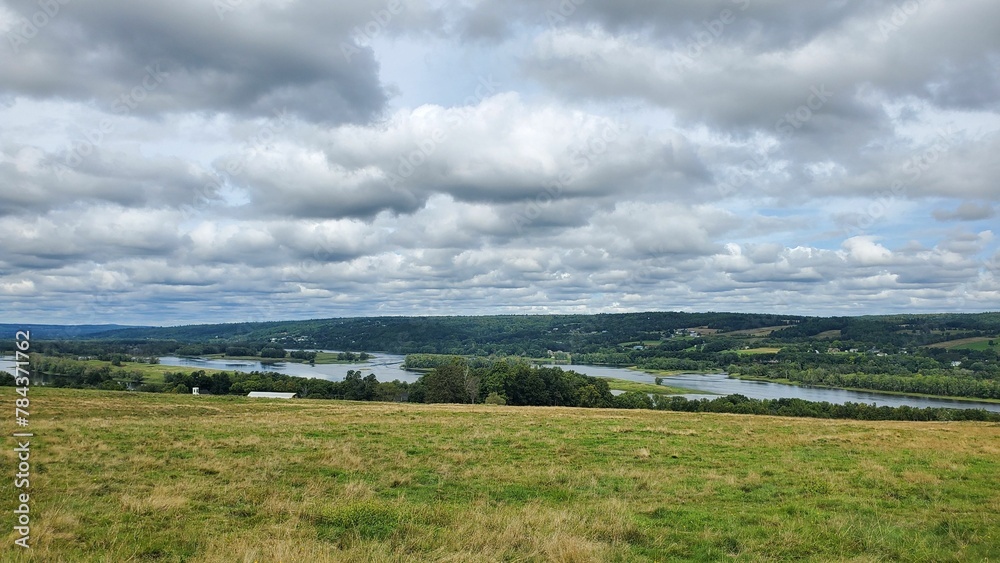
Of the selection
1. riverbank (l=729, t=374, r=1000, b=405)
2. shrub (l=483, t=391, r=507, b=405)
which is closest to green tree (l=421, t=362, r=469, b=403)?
shrub (l=483, t=391, r=507, b=405)

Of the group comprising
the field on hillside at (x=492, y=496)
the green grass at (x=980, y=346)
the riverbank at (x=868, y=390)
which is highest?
the field on hillside at (x=492, y=496)

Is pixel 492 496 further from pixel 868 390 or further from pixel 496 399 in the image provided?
pixel 868 390

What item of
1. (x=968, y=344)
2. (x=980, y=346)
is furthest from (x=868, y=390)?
(x=968, y=344)

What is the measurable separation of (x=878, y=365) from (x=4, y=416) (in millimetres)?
189620

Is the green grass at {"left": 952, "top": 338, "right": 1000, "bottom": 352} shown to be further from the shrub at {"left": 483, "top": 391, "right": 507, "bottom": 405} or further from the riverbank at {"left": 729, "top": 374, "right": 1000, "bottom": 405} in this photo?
the shrub at {"left": 483, "top": 391, "right": 507, "bottom": 405}

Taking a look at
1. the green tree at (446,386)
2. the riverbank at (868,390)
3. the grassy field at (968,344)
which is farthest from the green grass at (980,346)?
the green tree at (446,386)

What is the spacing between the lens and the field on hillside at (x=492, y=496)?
7.39 meters

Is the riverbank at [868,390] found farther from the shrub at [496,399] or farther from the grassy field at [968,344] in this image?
the shrub at [496,399]

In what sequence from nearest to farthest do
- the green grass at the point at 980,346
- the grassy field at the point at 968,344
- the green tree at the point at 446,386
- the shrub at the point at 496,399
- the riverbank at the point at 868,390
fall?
the shrub at the point at 496,399 < the green tree at the point at 446,386 < the riverbank at the point at 868,390 < the green grass at the point at 980,346 < the grassy field at the point at 968,344

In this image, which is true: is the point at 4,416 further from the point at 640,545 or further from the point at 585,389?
the point at 585,389

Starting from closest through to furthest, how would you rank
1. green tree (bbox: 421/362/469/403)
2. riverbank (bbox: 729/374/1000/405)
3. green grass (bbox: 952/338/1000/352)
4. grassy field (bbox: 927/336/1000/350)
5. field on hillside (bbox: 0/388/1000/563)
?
field on hillside (bbox: 0/388/1000/563) → green tree (bbox: 421/362/469/403) → riverbank (bbox: 729/374/1000/405) → green grass (bbox: 952/338/1000/352) → grassy field (bbox: 927/336/1000/350)

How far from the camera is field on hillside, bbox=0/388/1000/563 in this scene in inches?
291

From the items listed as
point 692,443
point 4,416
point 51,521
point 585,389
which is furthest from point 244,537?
point 585,389

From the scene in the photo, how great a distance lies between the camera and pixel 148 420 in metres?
23.0
